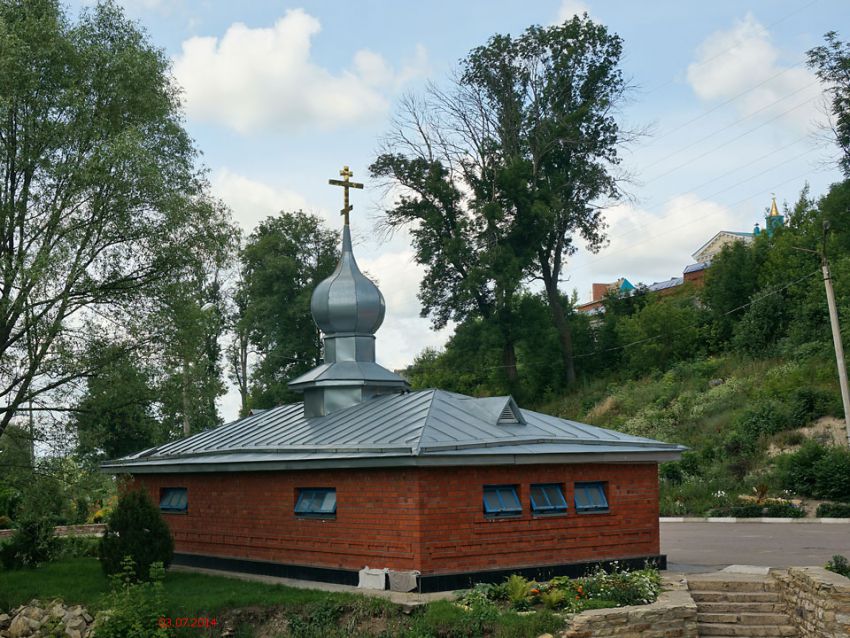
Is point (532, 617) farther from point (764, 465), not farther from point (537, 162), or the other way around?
point (537, 162)

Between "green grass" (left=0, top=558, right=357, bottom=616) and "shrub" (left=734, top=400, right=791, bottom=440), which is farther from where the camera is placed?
"shrub" (left=734, top=400, right=791, bottom=440)

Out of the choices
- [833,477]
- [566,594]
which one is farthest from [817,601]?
[833,477]

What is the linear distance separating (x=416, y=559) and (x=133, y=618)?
412 centimetres

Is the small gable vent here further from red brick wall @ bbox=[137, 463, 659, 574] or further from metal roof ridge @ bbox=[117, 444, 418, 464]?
metal roof ridge @ bbox=[117, 444, 418, 464]

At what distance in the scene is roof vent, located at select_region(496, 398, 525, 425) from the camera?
1642cm

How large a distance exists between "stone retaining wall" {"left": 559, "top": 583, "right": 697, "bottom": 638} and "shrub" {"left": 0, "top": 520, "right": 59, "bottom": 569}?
12.4 meters

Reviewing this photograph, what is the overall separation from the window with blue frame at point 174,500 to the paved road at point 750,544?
9.80 metres

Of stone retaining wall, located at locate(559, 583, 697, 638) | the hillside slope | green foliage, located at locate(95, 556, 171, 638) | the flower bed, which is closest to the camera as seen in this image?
stone retaining wall, located at locate(559, 583, 697, 638)

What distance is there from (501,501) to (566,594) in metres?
2.57

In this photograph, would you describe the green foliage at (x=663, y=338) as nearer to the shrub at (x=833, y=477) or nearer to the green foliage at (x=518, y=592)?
the shrub at (x=833, y=477)

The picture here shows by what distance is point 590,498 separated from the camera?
53.1ft

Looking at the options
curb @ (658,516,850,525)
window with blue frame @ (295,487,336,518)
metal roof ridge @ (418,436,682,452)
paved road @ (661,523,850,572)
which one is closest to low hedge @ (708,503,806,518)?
curb @ (658,516,850,525)

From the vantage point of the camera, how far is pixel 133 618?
13453 millimetres

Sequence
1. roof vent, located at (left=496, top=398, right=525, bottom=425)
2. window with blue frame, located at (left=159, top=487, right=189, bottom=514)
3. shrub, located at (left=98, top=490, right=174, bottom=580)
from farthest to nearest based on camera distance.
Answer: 1. window with blue frame, located at (left=159, top=487, right=189, bottom=514)
2. shrub, located at (left=98, top=490, right=174, bottom=580)
3. roof vent, located at (left=496, top=398, right=525, bottom=425)
